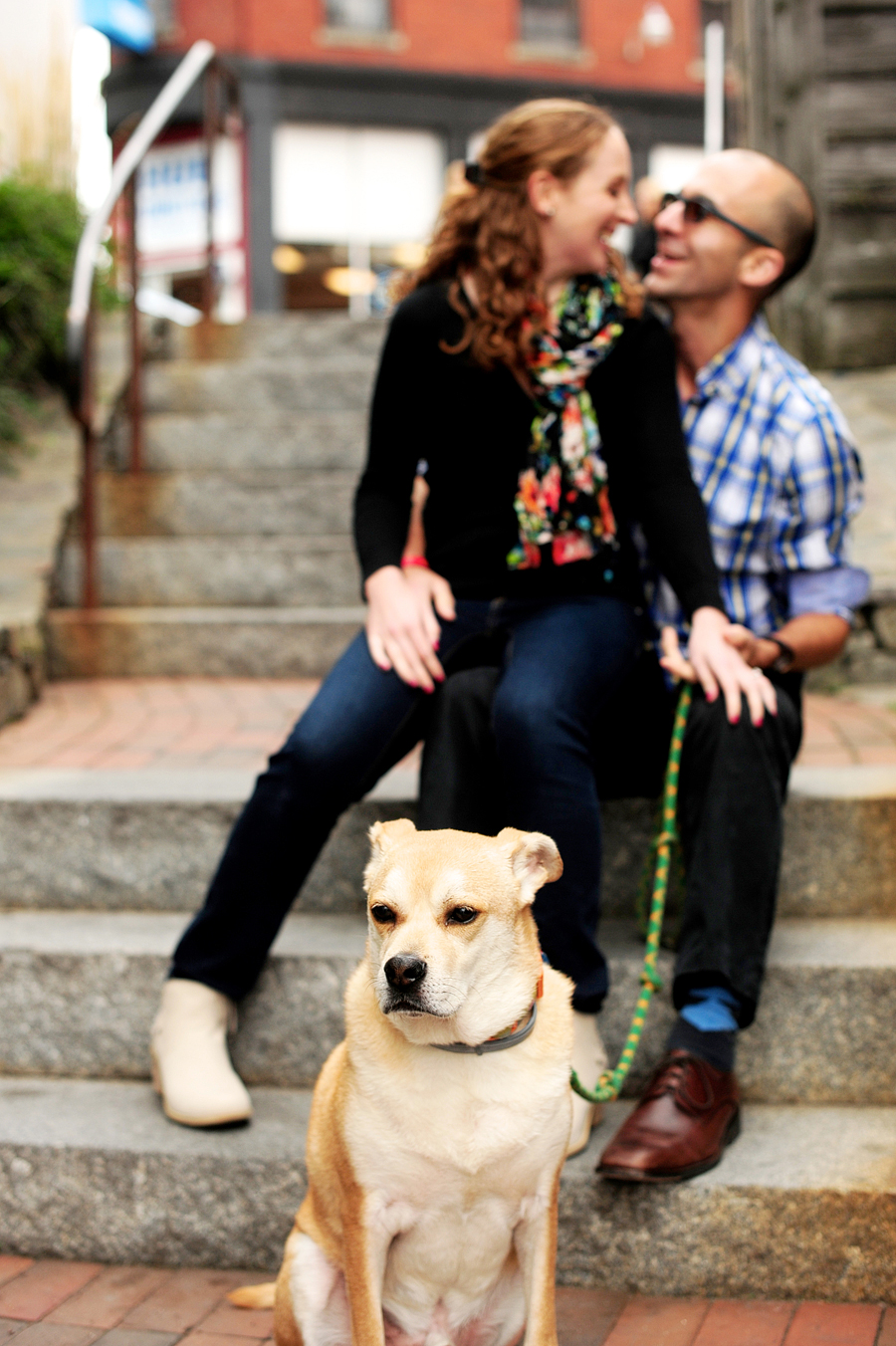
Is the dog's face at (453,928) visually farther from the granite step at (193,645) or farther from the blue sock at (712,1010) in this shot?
the granite step at (193,645)

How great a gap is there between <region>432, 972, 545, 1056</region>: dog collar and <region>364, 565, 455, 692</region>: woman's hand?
2.54 feet

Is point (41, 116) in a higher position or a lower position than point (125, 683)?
higher

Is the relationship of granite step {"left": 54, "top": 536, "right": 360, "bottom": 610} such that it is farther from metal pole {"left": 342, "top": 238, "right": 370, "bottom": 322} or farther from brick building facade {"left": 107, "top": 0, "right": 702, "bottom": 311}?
metal pole {"left": 342, "top": 238, "right": 370, "bottom": 322}

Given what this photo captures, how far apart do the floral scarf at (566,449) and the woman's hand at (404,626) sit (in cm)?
21

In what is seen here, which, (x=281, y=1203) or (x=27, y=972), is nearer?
(x=281, y=1203)

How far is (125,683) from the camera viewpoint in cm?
404

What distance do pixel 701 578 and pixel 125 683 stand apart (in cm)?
228

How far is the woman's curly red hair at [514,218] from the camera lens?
2.47 m

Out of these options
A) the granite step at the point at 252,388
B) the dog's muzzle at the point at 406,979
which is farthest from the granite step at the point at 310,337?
the dog's muzzle at the point at 406,979

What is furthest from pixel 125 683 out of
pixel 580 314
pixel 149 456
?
pixel 580 314

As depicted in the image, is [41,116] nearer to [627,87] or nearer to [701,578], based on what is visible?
[701,578]

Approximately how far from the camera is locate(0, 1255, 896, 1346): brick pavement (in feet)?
6.19

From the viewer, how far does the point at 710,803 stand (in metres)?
2.17

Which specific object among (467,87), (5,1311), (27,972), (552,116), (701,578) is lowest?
(5,1311)
